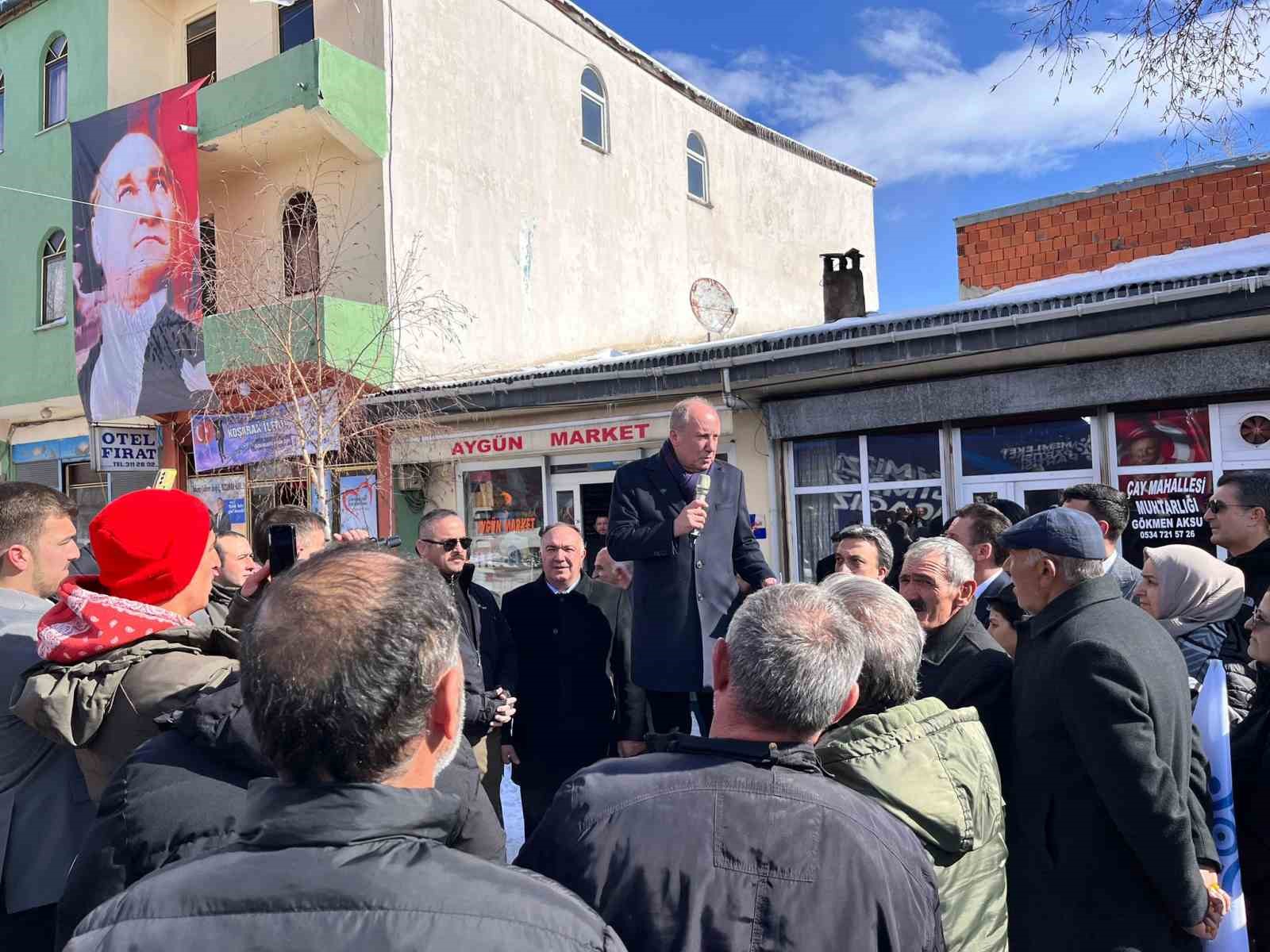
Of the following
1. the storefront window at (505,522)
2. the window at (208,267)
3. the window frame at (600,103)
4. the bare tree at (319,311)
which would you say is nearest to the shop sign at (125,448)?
the bare tree at (319,311)

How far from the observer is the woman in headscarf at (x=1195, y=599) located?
3.60 meters

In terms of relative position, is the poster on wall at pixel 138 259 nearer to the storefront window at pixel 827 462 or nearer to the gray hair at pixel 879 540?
the storefront window at pixel 827 462

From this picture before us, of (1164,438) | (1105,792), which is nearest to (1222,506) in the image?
(1105,792)

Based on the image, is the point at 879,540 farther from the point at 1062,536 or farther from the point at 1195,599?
the point at 1062,536

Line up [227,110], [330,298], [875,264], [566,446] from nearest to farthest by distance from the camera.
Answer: [566,446], [330,298], [227,110], [875,264]

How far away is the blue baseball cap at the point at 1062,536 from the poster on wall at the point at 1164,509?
5771mm

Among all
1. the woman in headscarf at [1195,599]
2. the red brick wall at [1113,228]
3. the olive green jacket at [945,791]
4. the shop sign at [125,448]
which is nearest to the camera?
the olive green jacket at [945,791]

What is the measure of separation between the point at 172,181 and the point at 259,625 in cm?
1473

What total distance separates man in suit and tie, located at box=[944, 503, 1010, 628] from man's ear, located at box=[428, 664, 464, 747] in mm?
3154

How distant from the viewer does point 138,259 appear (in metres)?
14.3

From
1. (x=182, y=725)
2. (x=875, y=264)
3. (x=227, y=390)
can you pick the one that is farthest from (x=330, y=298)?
(x=875, y=264)

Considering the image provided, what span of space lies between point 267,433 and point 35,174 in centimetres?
852

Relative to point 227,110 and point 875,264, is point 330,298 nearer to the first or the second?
point 227,110

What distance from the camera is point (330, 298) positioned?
12.4 meters
